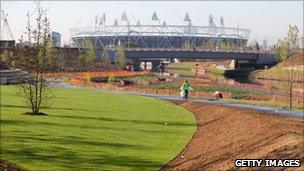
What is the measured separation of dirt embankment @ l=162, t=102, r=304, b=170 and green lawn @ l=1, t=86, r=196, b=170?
78cm

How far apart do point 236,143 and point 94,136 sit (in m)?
7.11

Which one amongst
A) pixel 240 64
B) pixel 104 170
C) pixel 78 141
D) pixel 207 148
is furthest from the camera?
pixel 240 64

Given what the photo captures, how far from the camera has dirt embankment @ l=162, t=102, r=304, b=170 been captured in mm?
16609

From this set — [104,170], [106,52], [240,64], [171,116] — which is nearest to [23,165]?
[104,170]

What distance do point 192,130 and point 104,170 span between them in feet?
31.4

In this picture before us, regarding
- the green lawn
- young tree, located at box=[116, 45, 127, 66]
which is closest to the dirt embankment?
the green lawn

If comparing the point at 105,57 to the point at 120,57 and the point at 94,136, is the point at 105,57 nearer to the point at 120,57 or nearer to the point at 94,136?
the point at 120,57

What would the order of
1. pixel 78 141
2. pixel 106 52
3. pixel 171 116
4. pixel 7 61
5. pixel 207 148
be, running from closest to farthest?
pixel 207 148, pixel 78 141, pixel 171 116, pixel 7 61, pixel 106 52

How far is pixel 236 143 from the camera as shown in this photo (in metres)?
20.0

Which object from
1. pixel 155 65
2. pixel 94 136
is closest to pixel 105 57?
pixel 155 65

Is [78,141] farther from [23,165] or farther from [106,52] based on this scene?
[106,52]

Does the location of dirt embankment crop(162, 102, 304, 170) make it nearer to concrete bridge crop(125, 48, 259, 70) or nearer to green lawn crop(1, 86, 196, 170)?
green lawn crop(1, 86, 196, 170)

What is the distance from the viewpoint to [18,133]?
930 inches

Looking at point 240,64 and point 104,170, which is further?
point 240,64
